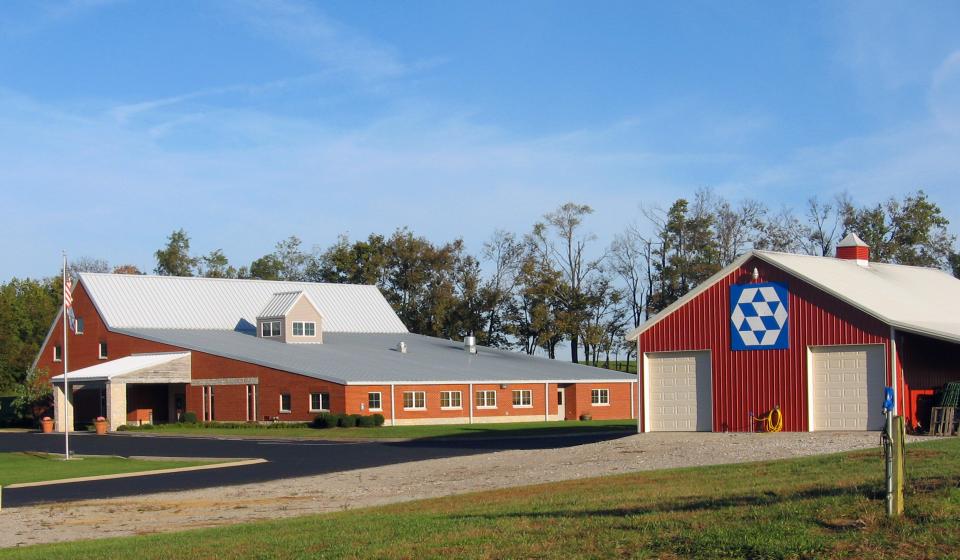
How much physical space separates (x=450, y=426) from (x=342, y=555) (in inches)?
1683

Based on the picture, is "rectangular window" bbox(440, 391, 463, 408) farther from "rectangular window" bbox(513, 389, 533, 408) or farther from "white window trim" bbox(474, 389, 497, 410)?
"rectangular window" bbox(513, 389, 533, 408)

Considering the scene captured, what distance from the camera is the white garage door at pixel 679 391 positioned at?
36344mm

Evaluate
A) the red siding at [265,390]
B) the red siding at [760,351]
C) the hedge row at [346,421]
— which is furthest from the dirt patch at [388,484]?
the red siding at [265,390]

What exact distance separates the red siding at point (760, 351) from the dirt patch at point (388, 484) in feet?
5.02

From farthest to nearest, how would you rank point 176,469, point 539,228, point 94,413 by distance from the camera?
point 539,228, point 94,413, point 176,469

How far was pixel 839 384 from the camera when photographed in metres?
33.4

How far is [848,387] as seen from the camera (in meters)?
33.2

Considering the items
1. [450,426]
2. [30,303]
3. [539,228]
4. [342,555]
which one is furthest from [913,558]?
[30,303]

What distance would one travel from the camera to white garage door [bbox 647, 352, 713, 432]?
119 feet

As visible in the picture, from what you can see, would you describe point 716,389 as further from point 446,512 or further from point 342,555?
point 342,555

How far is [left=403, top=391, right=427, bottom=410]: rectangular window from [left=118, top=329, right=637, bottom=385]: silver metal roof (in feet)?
2.39

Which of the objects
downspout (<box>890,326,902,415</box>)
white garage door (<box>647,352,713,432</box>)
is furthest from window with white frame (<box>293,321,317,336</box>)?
downspout (<box>890,326,902,415</box>)

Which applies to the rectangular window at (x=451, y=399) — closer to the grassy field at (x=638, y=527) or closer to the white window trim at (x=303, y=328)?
the white window trim at (x=303, y=328)

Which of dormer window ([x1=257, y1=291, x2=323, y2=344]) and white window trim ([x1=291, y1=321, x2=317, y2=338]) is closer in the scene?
dormer window ([x1=257, y1=291, x2=323, y2=344])
